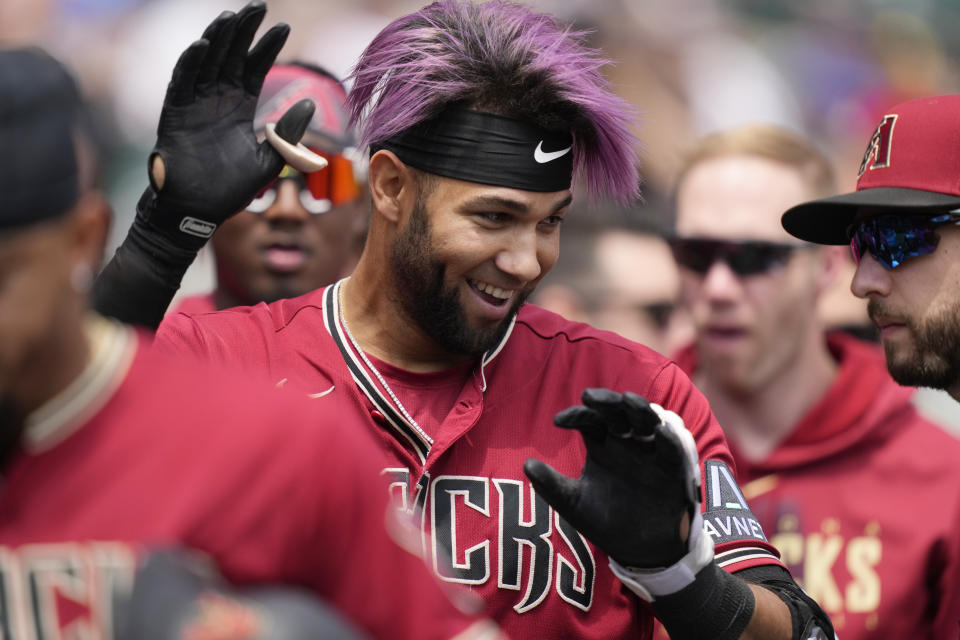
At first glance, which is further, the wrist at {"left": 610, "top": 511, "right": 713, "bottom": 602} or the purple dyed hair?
the purple dyed hair

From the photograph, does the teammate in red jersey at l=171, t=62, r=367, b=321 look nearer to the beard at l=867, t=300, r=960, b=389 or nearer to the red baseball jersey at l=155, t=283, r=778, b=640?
the red baseball jersey at l=155, t=283, r=778, b=640

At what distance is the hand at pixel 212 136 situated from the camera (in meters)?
3.39

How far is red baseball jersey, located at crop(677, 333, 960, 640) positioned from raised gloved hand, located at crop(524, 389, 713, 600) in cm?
182

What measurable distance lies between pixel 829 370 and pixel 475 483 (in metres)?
2.62

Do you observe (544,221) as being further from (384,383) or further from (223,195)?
(223,195)

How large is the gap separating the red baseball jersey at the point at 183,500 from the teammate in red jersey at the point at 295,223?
2.87m

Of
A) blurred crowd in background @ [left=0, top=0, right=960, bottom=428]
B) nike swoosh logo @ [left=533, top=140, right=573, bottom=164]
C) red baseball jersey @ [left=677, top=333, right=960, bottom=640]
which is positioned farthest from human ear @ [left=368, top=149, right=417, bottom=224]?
blurred crowd in background @ [left=0, top=0, right=960, bottom=428]

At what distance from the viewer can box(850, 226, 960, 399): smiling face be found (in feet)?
11.2

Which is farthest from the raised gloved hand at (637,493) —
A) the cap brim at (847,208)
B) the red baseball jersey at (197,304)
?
the red baseball jersey at (197,304)

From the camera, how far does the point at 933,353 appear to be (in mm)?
3432

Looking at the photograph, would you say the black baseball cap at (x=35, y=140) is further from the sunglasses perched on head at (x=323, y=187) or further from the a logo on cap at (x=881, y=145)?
the sunglasses perched on head at (x=323, y=187)

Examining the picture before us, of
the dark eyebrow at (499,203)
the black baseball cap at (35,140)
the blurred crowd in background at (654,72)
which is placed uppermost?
the black baseball cap at (35,140)

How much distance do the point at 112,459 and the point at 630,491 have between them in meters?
1.25

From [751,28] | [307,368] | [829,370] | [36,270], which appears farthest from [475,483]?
[751,28]
